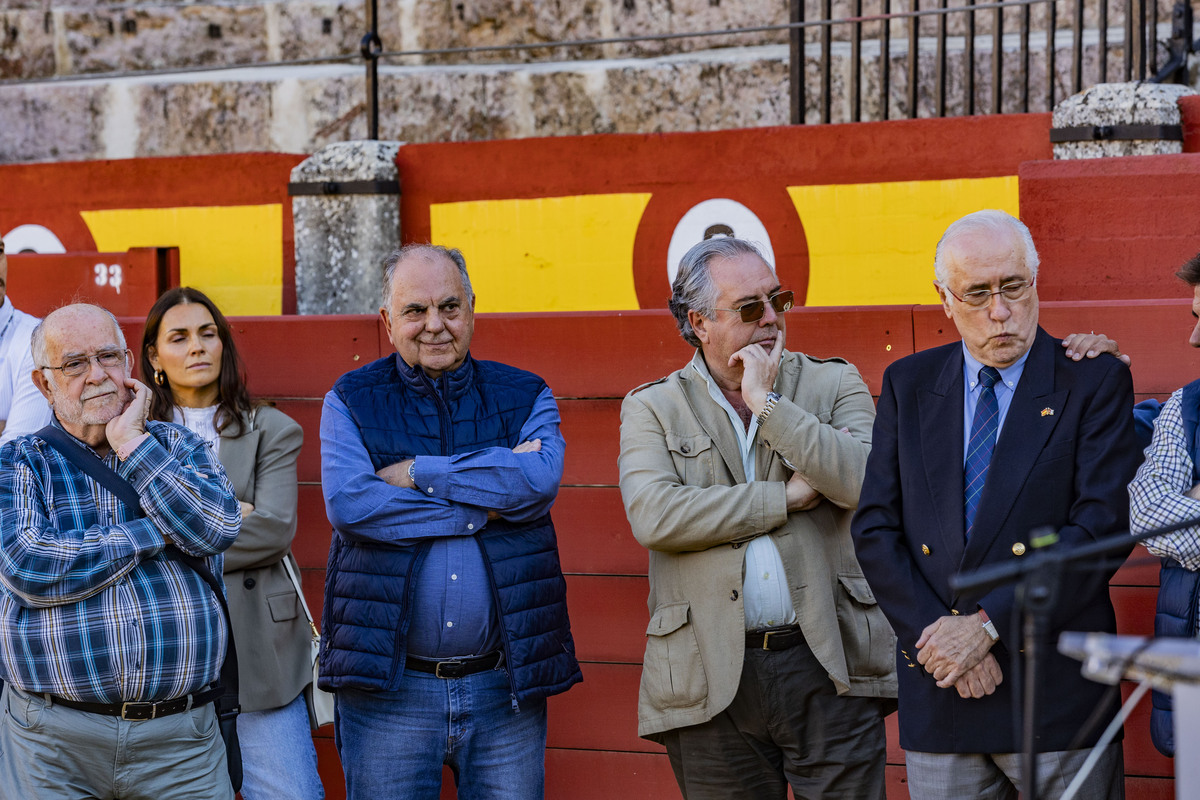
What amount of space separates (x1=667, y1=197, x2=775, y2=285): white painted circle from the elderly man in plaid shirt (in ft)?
7.83

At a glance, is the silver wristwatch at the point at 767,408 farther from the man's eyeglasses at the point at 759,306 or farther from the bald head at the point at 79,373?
the bald head at the point at 79,373

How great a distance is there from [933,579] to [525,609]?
96 cm

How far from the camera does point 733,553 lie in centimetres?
323

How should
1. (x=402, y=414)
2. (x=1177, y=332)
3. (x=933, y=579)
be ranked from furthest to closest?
(x=1177, y=332) → (x=402, y=414) → (x=933, y=579)

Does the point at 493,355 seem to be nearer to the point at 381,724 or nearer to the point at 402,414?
the point at 402,414

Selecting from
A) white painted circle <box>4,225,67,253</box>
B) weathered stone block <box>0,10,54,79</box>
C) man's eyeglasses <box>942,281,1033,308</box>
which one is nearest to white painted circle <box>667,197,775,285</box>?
man's eyeglasses <box>942,281,1033,308</box>

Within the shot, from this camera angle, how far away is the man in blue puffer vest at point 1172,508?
9.42 ft

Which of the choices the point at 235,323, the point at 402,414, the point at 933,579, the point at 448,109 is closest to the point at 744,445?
the point at 933,579

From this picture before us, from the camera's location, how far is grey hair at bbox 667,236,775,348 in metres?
3.39

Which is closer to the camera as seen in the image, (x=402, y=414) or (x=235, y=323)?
(x=402, y=414)

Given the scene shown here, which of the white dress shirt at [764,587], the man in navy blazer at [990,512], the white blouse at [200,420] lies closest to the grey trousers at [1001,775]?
the man in navy blazer at [990,512]

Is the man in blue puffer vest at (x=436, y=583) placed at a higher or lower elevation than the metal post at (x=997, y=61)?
lower

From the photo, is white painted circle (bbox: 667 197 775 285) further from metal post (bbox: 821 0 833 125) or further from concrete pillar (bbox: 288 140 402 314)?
concrete pillar (bbox: 288 140 402 314)

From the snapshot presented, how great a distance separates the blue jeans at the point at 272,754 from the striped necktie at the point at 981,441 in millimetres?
1993
